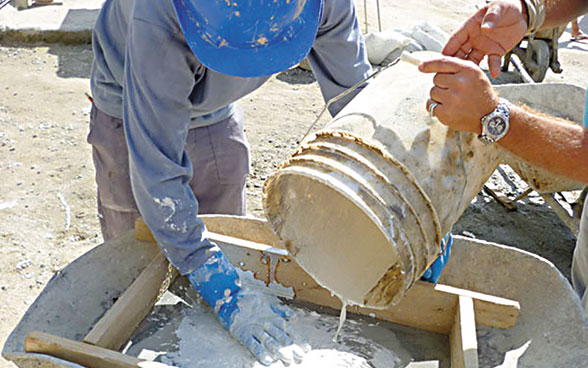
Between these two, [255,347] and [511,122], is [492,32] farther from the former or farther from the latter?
[255,347]

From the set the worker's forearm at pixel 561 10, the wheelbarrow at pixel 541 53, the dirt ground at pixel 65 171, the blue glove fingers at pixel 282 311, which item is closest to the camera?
the blue glove fingers at pixel 282 311

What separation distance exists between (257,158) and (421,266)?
3205 millimetres

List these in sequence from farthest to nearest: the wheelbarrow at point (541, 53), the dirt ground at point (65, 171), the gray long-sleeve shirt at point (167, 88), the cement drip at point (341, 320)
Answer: the wheelbarrow at point (541, 53), the dirt ground at point (65, 171), the cement drip at point (341, 320), the gray long-sleeve shirt at point (167, 88)

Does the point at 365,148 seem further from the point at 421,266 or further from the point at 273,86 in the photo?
the point at 273,86

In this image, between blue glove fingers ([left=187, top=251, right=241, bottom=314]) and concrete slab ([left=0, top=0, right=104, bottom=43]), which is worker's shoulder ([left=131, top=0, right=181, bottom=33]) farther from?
concrete slab ([left=0, top=0, right=104, bottom=43])

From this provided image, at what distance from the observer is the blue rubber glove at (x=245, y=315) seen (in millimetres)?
2146

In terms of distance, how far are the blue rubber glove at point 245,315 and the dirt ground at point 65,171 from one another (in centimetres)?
155

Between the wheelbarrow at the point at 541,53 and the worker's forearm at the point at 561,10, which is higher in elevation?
the worker's forearm at the point at 561,10

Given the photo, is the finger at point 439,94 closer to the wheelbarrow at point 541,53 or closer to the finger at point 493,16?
the finger at point 493,16

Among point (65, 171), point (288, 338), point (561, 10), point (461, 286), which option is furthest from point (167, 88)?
point (65, 171)

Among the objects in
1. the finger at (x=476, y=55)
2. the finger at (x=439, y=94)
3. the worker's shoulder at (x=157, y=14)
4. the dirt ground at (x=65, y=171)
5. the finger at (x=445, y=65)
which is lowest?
the dirt ground at (x=65, y=171)

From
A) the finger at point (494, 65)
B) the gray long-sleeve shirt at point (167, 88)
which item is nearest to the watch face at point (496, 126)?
the finger at point (494, 65)

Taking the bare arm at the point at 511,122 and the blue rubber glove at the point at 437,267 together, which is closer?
the bare arm at the point at 511,122

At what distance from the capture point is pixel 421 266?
1.83 m
